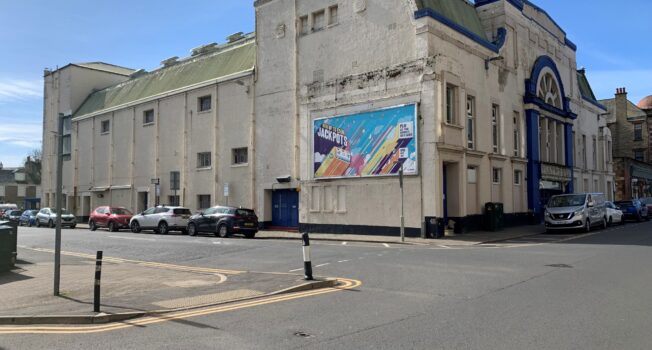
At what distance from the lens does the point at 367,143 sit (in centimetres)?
2433

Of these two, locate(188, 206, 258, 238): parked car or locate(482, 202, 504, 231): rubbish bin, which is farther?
locate(482, 202, 504, 231): rubbish bin

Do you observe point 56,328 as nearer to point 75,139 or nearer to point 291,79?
point 291,79

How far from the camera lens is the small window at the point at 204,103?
111 feet

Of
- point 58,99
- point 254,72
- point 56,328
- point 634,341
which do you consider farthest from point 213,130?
point 634,341

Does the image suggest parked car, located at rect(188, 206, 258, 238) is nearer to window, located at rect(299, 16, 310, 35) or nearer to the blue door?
the blue door

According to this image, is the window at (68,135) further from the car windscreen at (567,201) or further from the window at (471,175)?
the car windscreen at (567,201)

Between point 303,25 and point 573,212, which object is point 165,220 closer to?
point 303,25

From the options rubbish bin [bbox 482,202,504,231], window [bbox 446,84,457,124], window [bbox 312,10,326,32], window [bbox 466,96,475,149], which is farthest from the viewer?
window [bbox 312,10,326,32]

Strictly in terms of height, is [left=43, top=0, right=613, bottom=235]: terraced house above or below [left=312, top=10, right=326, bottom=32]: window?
below

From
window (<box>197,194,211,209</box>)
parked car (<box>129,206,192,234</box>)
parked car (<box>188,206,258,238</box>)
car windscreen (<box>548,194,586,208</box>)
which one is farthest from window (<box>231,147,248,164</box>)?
car windscreen (<box>548,194,586,208</box>)

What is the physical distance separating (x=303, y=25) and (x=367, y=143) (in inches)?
332

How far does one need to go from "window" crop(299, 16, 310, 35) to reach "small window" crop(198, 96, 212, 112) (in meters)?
8.74

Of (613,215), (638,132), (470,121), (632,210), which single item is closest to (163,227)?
(470,121)

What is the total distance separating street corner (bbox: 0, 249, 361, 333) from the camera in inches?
291
